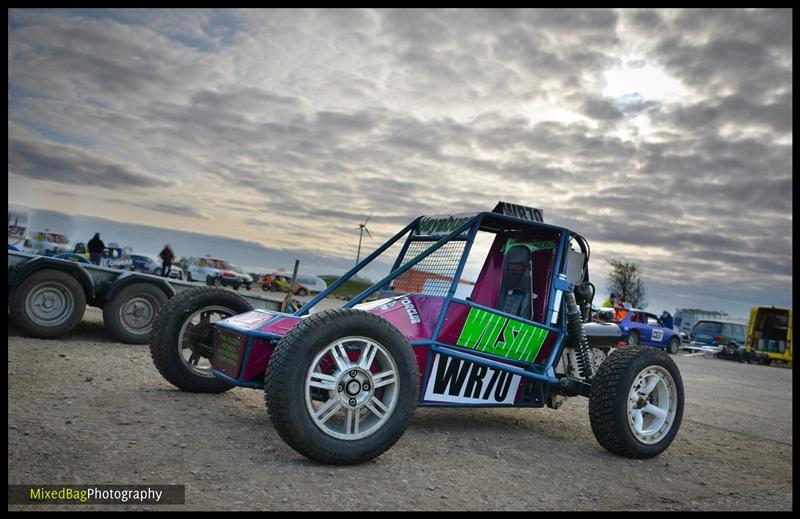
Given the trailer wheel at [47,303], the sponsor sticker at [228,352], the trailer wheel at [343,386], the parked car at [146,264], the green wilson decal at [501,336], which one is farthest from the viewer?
the parked car at [146,264]

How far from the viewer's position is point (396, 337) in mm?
5086

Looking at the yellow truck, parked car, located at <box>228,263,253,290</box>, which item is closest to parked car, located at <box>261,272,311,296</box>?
parked car, located at <box>228,263,253,290</box>

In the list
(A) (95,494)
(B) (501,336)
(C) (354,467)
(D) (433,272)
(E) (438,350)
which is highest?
(D) (433,272)

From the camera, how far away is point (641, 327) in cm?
2705

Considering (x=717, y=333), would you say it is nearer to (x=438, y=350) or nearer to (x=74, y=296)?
(x=74, y=296)

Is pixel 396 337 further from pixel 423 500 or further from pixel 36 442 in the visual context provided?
pixel 36 442

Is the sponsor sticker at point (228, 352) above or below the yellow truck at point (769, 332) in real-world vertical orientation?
below

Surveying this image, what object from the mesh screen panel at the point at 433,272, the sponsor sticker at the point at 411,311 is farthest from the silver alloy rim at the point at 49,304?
the sponsor sticker at the point at 411,311

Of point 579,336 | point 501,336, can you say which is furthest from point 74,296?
point 579,336

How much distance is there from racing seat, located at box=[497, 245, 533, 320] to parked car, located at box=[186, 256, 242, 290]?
33.6 metres

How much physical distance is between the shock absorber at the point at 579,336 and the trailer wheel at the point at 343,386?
2.20 m

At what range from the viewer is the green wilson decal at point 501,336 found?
616 cm

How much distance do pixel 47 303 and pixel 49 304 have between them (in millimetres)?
31

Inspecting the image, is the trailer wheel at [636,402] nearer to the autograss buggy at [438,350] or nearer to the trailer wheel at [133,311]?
the autograss buggy at [438,350]
